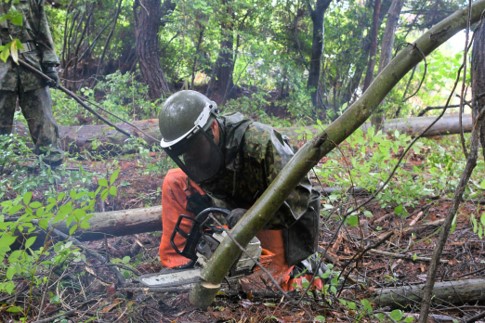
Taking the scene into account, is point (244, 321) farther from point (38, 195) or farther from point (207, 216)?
point (38, 195)

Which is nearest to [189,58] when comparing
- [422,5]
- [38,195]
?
[422,5]

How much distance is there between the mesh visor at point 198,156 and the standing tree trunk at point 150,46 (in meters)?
6.95

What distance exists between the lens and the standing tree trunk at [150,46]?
33.4 feet

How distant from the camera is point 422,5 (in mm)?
10516

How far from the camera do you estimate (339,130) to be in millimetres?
2275

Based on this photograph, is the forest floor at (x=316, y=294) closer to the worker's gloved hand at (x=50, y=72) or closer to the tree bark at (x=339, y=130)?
the tree bark at (x=339, y=130)

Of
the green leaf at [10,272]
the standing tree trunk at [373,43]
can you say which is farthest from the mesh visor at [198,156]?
the standing tree trunk at [373,43]

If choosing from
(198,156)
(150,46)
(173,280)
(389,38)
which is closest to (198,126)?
(198,156)

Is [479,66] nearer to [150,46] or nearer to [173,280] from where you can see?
[173,280]

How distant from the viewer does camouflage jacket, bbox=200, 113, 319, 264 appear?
11.0 feet

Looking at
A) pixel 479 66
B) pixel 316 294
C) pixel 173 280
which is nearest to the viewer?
pixel 479 66

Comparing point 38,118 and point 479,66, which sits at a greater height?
point 479,66

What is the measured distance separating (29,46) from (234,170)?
12.9 feet

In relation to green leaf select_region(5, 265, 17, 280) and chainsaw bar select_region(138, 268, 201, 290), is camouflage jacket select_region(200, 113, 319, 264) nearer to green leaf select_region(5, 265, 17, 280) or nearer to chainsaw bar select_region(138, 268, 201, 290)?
chainsaw bar select_region(138, 268, 201, 290)
